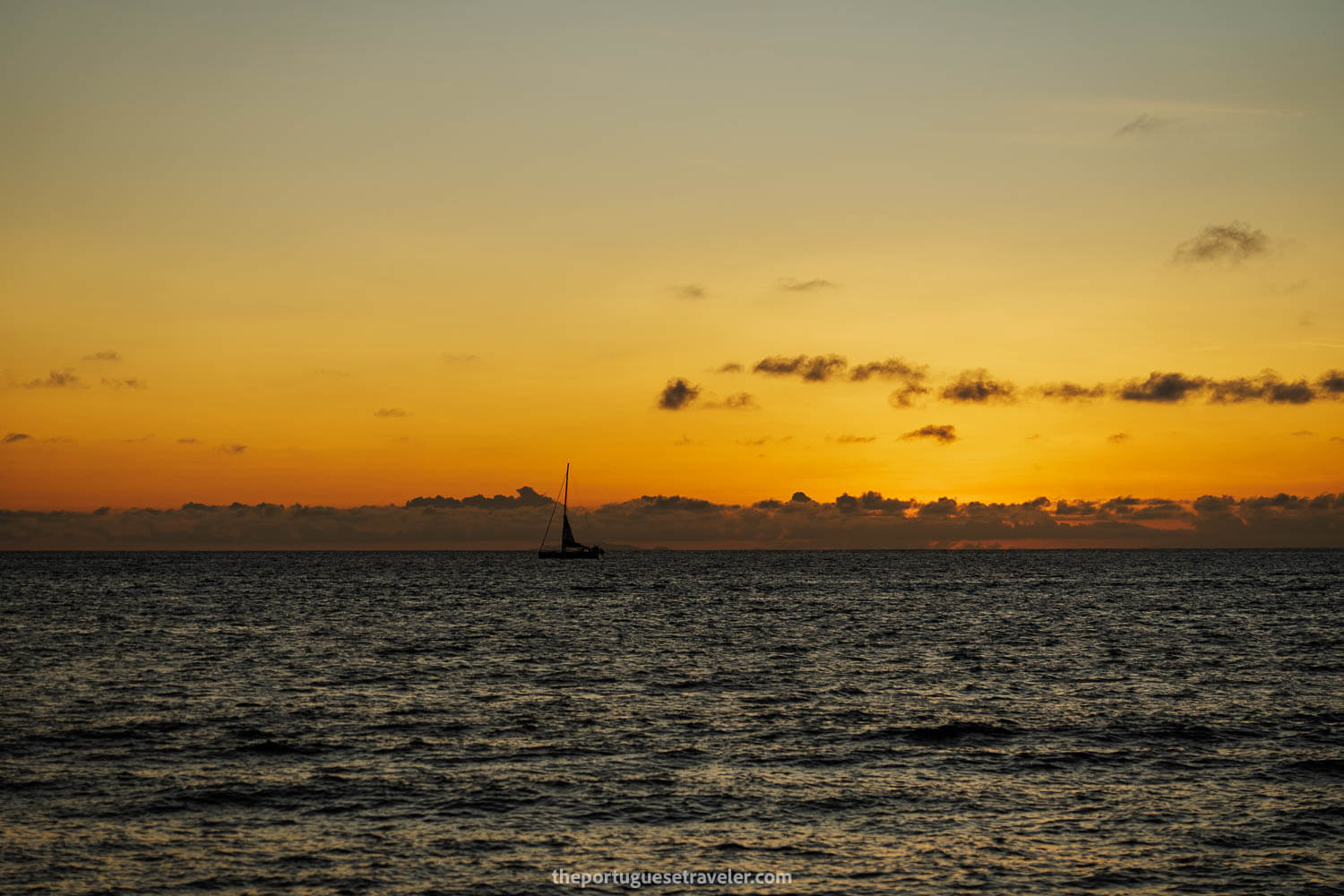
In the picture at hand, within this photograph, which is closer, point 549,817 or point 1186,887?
point 1186,887

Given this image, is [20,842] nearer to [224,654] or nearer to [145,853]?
[145,853]

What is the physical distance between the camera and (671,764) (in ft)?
109

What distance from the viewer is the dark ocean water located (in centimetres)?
2389

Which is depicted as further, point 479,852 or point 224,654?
point 224,654

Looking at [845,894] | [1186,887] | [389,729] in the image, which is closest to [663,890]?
[845,894]

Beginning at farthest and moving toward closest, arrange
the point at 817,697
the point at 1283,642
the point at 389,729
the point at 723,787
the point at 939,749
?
the point at 1283,642
the point at 817,697
the point at 389,729
the point at 939,749
the point at 723,787

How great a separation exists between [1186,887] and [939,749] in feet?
44.6

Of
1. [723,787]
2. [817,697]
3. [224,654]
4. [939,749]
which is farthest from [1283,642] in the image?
[224,654]

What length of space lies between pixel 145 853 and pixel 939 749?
968 inches

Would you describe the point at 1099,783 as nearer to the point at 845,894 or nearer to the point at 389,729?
the point at 845,894

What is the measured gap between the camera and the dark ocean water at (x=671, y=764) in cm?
2389

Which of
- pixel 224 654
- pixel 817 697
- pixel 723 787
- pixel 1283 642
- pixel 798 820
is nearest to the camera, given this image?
pixel 798 820

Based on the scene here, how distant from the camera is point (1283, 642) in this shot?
7331cm

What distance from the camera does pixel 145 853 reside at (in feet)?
79.8
